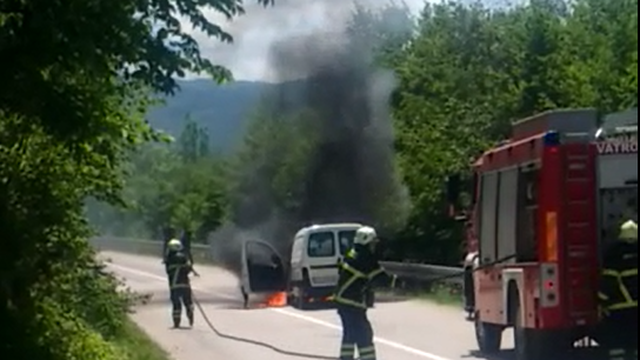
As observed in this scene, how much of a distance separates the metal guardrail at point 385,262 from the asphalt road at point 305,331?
2.49 feet

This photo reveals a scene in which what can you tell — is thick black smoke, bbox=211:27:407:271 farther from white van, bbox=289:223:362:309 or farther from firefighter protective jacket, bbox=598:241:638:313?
firefighter protective jacket, bbox=598:241:638:313

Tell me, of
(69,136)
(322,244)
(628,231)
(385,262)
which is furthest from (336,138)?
(69,136)

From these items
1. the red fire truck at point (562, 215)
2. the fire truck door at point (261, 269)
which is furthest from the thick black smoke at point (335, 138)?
the red fire truck at point (562, 215)

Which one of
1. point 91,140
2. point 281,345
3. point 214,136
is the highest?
point 214,136

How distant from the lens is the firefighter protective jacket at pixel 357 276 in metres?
14.7

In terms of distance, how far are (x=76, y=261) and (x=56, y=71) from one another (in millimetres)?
4390

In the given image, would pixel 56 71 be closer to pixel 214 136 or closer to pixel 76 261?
pixel 76 261

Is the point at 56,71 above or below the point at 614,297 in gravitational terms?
above

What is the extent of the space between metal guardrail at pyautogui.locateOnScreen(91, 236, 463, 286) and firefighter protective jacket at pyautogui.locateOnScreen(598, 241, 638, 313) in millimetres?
6471

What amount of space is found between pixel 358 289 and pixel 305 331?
11.0 metres

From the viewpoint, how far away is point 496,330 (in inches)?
765

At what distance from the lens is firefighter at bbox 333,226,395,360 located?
1465 centimetres

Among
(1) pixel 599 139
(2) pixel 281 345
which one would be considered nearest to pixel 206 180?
(2) pixel 281 345

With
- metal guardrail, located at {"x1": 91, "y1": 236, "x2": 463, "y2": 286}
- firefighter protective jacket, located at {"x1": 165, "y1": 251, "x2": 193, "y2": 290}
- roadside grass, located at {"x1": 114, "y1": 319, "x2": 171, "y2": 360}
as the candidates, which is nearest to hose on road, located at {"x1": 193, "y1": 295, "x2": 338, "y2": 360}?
firefighter protective jacket, located at {"x1": 165, "y1": 251, "x2": 193, "y2": 290}
